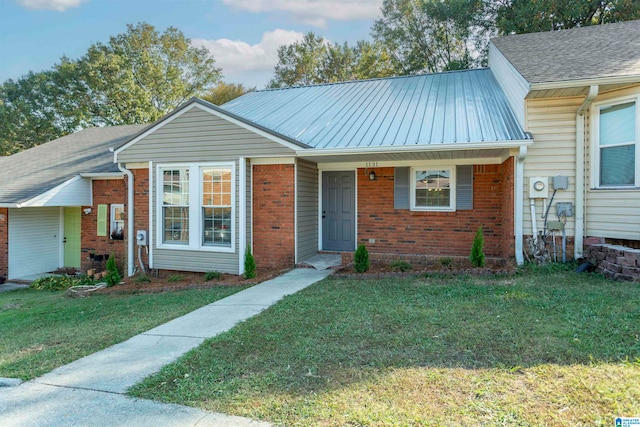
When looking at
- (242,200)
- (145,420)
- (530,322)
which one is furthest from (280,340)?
(242,200)

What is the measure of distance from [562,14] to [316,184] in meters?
13.6

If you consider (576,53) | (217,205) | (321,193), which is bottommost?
(217,205)

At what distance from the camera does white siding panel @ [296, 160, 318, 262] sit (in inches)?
359

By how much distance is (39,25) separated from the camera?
738 inches

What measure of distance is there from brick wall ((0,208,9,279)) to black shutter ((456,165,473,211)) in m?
12.7

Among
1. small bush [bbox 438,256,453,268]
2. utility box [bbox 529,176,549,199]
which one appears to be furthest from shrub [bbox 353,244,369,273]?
utility box [bbox 529,176,549,199]

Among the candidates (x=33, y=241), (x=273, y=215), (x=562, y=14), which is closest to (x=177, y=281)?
(x=273, y=215)

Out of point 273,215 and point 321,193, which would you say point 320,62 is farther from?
point 273,215

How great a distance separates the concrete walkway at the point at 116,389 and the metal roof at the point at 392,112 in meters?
4.80

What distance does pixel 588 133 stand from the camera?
7281 millimetres

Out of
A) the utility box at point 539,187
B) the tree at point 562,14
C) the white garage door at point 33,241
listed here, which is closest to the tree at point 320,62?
the tree at point 562,14

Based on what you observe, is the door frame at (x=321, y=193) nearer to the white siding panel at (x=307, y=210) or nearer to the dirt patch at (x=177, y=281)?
the white siding panel at (x=307, y=210)

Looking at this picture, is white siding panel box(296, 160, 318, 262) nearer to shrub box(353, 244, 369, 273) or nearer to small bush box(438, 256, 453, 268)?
shrub box(353, 244, 369, 273)

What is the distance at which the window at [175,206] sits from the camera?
9453 millimetres
